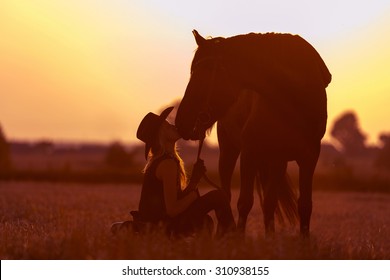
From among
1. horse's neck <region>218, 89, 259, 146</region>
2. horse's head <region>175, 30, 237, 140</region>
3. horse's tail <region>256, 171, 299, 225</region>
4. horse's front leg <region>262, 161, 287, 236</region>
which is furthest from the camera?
horse's tail <region>256, 171, 299, 225</region>

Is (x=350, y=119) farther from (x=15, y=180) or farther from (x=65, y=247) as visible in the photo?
(x=65, y=247)

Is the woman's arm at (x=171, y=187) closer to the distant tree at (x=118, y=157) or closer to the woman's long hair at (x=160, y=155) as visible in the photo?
the woman's long hair at (x=160, y=155)

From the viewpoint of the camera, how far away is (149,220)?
7539mm

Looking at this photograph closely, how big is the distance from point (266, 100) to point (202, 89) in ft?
2.85

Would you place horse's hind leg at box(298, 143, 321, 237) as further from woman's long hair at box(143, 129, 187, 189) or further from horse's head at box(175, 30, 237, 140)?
woman's long hair at box(143, 129, 187, 189)

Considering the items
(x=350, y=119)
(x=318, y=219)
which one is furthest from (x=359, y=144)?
(x=318, y=219)

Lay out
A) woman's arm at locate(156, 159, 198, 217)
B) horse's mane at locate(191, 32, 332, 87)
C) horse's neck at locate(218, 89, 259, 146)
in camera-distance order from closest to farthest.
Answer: woman's arm at locate(156, 159, 198, 217) < horse's mane at locate(191, 32, 332, 87) < horse's neck at locate(218, 89, 259, 146)

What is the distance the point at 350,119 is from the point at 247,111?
123m

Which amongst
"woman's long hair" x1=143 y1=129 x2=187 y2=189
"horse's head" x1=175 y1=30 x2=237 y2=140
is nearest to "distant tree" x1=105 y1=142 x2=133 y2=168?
"horse's head" x1=175 y1=30 x2=237 y2=140

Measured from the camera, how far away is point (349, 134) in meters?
Answer: 126

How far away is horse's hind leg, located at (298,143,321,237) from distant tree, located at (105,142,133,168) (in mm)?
40917

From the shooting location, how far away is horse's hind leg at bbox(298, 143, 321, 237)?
27.1 feet

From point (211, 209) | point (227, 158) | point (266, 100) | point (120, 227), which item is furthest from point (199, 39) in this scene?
point (227, 158)

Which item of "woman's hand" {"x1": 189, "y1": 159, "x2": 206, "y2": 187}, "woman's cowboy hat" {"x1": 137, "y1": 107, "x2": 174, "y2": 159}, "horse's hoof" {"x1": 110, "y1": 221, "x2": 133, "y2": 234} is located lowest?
"horse's hoof" {"x1": 110, "y1": 221, "x2": 133, "y2": 234}
